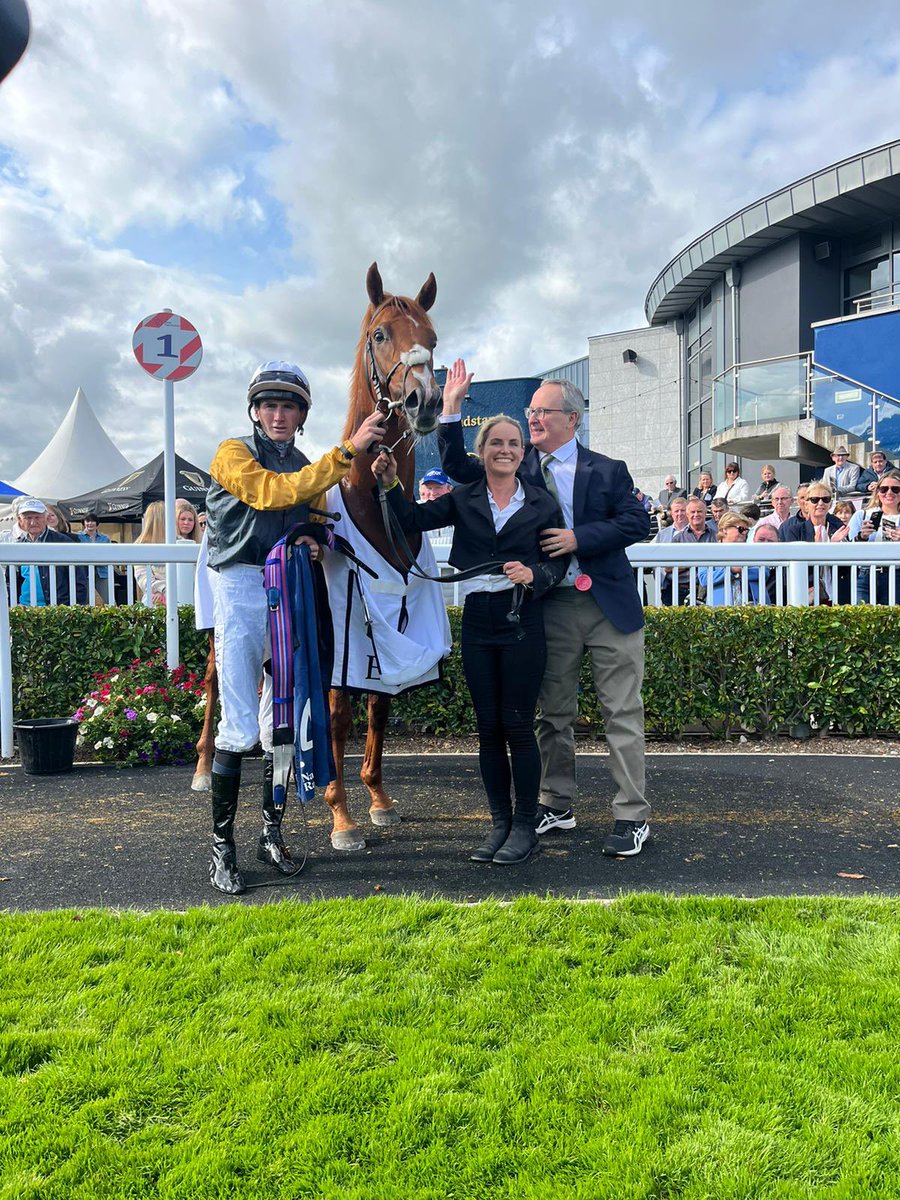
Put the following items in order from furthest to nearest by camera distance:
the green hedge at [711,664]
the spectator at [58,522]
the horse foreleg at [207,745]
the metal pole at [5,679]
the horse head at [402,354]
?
the spectator at [58,522] < the green hedge at [711,664] < the metal pole at [5,679] < the horse foreleg at [207,745] < the horse head at [402,354]

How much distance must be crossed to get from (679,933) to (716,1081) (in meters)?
0.83

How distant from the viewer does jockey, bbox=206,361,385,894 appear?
352 centimetres

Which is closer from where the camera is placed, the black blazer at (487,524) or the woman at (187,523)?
the black blazer at (487,524)

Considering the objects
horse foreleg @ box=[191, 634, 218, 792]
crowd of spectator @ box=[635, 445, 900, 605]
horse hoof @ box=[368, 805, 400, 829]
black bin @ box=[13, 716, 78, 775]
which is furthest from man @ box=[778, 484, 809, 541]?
black bin @ box=[13, 716, 78, 775]

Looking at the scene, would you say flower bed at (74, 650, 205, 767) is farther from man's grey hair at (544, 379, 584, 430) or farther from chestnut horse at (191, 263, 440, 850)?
man's grey hair at (544, 379, 584, 430)

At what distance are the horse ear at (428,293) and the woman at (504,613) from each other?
0.93 meters

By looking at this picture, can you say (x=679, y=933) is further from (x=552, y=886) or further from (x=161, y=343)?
(x=161, y=343)

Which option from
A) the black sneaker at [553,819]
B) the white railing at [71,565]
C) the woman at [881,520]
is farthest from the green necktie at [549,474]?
the woman at [881,520]

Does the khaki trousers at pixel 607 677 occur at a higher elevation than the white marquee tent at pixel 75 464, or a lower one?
lower

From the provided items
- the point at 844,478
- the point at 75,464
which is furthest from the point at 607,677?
the point at 75,464

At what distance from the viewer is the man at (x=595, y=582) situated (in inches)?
156

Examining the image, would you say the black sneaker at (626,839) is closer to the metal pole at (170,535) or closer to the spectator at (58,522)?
the metal pole at (170,535)

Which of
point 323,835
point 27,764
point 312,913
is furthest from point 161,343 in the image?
point 312,913

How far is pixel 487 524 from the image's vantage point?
12.5 ft
